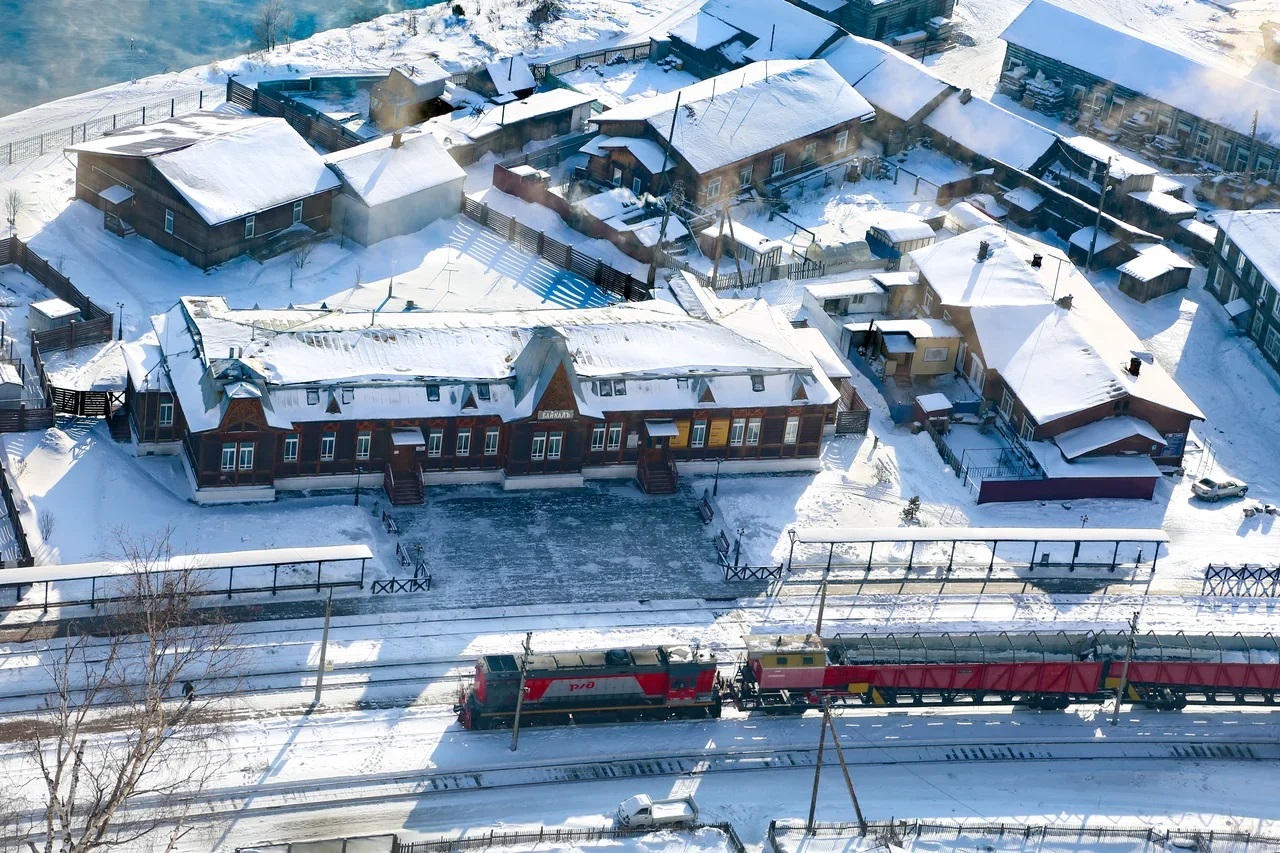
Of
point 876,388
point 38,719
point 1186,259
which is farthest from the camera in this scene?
point 1186,259

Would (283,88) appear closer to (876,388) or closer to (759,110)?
(759,110)

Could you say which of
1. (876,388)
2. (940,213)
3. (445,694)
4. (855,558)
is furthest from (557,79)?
(445,694)

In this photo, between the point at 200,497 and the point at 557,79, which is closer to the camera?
the point at 200,497

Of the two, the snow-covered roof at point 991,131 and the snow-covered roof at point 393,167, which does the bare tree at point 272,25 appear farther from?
the snow-covered roof at point 991,131

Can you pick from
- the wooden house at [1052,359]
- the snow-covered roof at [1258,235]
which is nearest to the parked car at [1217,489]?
the wooden house at [1052,359]

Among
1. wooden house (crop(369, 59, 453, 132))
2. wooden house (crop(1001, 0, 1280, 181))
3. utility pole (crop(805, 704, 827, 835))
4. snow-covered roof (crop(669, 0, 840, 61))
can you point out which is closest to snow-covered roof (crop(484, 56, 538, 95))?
wooden house (crop(369, 59, 453, 132))
